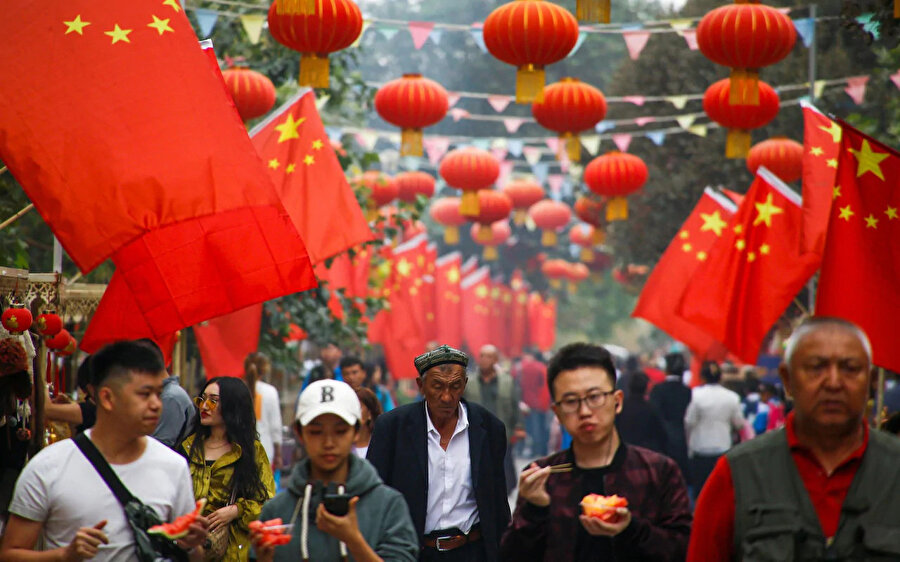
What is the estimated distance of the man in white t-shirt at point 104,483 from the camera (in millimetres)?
4609

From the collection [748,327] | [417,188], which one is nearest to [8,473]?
[748,327]

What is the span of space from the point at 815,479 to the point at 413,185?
1924 cm

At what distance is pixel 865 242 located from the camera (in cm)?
927

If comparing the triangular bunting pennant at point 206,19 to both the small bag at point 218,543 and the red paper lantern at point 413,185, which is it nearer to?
the red paper lantern at point 413,185

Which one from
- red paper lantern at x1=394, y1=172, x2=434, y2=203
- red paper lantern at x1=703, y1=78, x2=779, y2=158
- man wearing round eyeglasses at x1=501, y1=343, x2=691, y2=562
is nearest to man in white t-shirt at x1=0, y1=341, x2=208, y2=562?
man wearing round eyeglasses at x1=501, y1=343, x2=691, y2=562

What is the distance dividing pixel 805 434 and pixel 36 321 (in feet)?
19.4

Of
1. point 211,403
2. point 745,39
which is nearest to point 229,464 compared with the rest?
point 211,403

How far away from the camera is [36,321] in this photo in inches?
328

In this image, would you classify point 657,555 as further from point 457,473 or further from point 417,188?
point 417,188

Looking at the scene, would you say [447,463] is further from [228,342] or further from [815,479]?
[228,342]

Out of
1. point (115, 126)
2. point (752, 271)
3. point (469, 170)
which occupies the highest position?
point (469, 170)

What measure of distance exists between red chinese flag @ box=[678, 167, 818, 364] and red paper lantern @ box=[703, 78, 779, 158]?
112 centimetres

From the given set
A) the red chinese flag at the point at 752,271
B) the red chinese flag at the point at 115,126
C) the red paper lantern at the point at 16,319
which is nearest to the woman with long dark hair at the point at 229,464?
the red chinese flag at the point at 115,126

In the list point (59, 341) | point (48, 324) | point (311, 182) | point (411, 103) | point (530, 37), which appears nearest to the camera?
point (48, 324)
